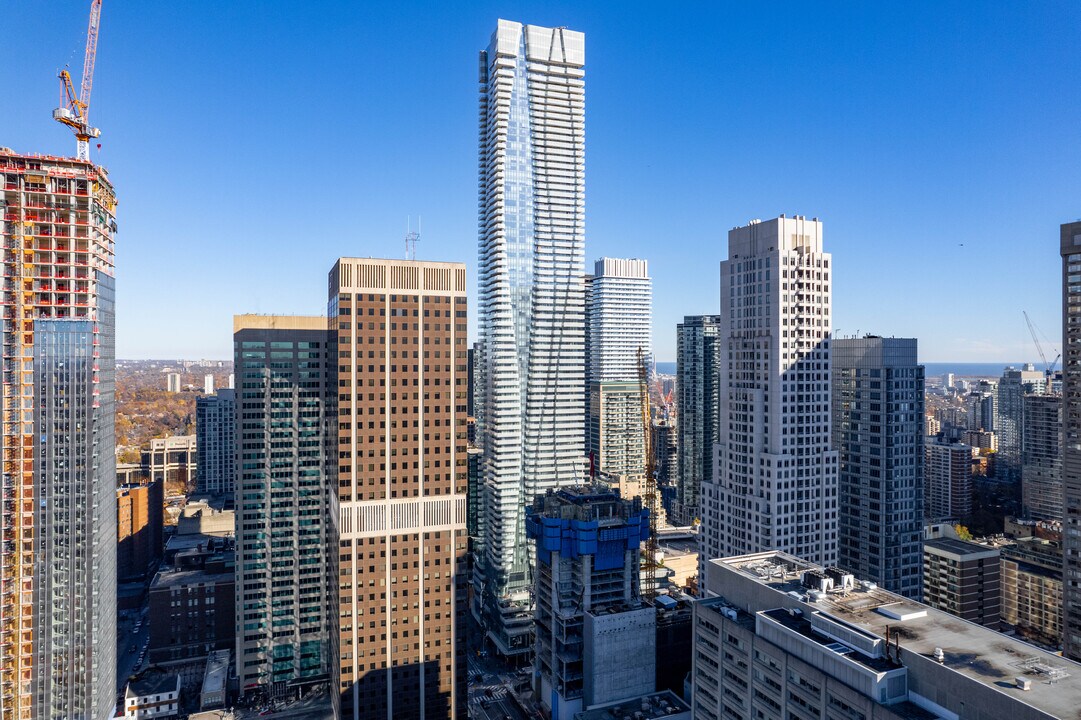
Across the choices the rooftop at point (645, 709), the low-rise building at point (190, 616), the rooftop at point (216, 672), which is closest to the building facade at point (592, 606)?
the rooftop at point (645, 709)

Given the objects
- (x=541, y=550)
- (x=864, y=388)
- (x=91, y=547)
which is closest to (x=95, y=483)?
(x=91, y=547)

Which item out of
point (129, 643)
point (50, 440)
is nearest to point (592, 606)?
point (50, 440)

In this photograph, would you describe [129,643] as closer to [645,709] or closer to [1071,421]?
[645,709]

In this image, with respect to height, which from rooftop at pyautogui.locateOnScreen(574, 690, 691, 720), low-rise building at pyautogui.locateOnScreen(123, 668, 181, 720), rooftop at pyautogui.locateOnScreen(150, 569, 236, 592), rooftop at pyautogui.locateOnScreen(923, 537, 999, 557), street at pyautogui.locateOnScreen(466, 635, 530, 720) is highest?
rooftop at pyautogui.locateOnScreen(923, 537, 999, 557)

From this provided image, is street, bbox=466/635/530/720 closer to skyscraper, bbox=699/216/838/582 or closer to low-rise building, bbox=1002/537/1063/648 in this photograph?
skyscraper, bbox=699/216/838/582

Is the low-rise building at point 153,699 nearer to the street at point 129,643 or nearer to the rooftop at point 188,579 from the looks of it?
the street at point 129,643

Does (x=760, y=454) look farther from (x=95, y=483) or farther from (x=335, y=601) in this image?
(x=95, y=483)

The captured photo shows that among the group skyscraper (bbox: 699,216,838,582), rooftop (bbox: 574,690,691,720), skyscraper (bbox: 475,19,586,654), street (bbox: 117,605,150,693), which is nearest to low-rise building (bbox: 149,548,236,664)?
street (bbox: 117,605,150,693)
